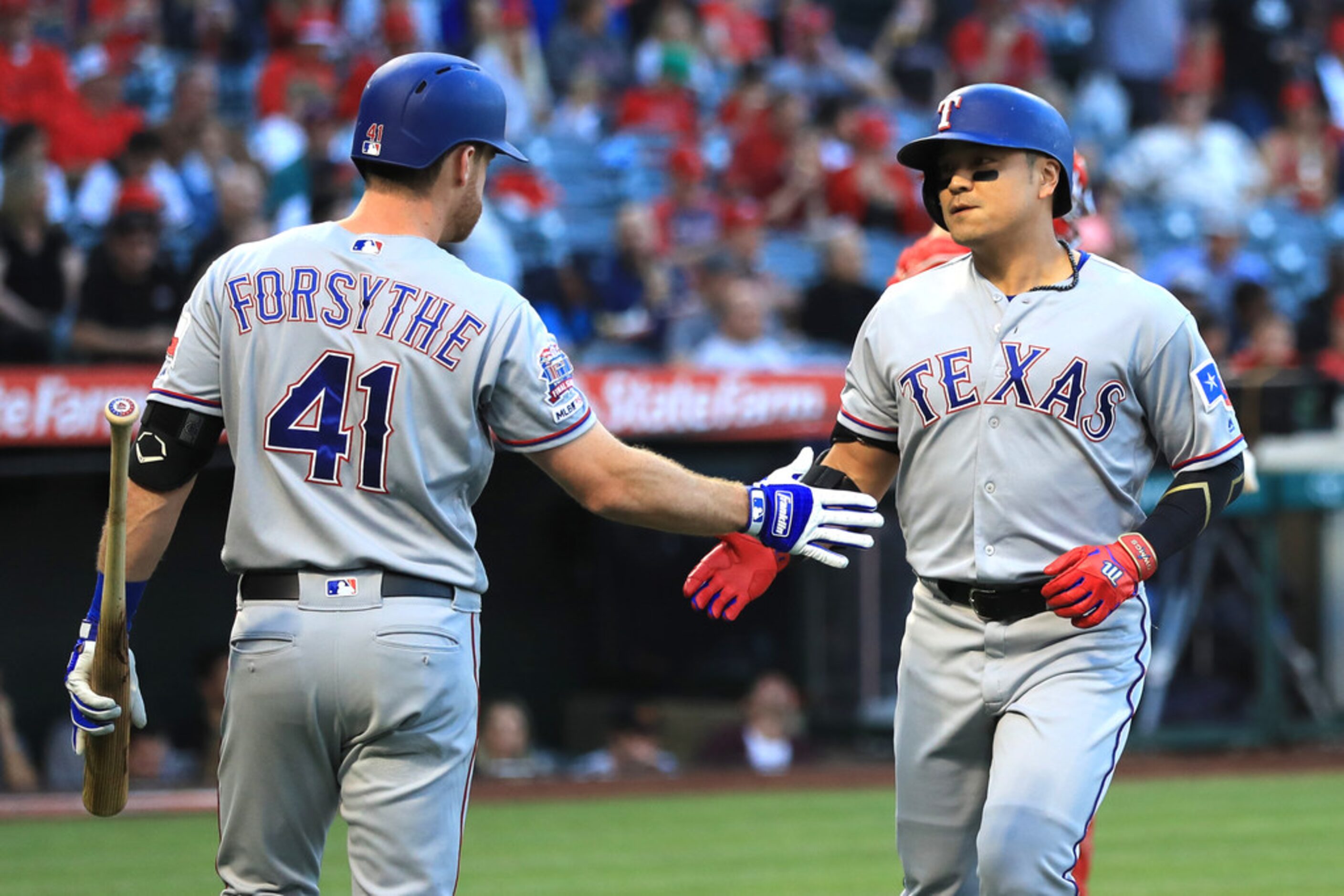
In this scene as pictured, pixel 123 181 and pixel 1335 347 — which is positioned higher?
pixel 123 181

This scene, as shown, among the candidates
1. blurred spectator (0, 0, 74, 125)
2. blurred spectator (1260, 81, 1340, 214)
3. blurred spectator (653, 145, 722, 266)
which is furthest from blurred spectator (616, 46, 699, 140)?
blurred spectator (1260, 81, 1340, 214)

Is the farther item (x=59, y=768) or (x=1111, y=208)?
(x=1111, y=208)

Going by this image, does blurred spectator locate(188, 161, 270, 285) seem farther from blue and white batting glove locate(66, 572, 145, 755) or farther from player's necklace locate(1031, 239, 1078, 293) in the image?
player's necklace locate(1031, 239, 1078, 293)

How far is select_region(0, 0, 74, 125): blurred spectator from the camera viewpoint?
1135 centimetres

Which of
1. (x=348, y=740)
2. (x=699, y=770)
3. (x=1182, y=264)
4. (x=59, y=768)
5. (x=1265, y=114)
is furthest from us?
(x=1265, y=114)

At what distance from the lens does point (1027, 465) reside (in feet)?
12.8

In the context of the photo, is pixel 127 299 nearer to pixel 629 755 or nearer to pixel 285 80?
pixel 285 80

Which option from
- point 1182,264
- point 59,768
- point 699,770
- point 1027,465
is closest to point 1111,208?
point 1182,264

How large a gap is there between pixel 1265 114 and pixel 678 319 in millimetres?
8367

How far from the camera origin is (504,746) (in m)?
9.94

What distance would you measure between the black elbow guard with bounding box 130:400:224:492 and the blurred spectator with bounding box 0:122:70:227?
268 inches

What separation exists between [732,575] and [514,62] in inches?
380

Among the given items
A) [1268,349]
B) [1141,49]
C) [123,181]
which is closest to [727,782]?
[1268,349]

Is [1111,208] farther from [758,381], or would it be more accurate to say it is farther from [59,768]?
[59,768]
